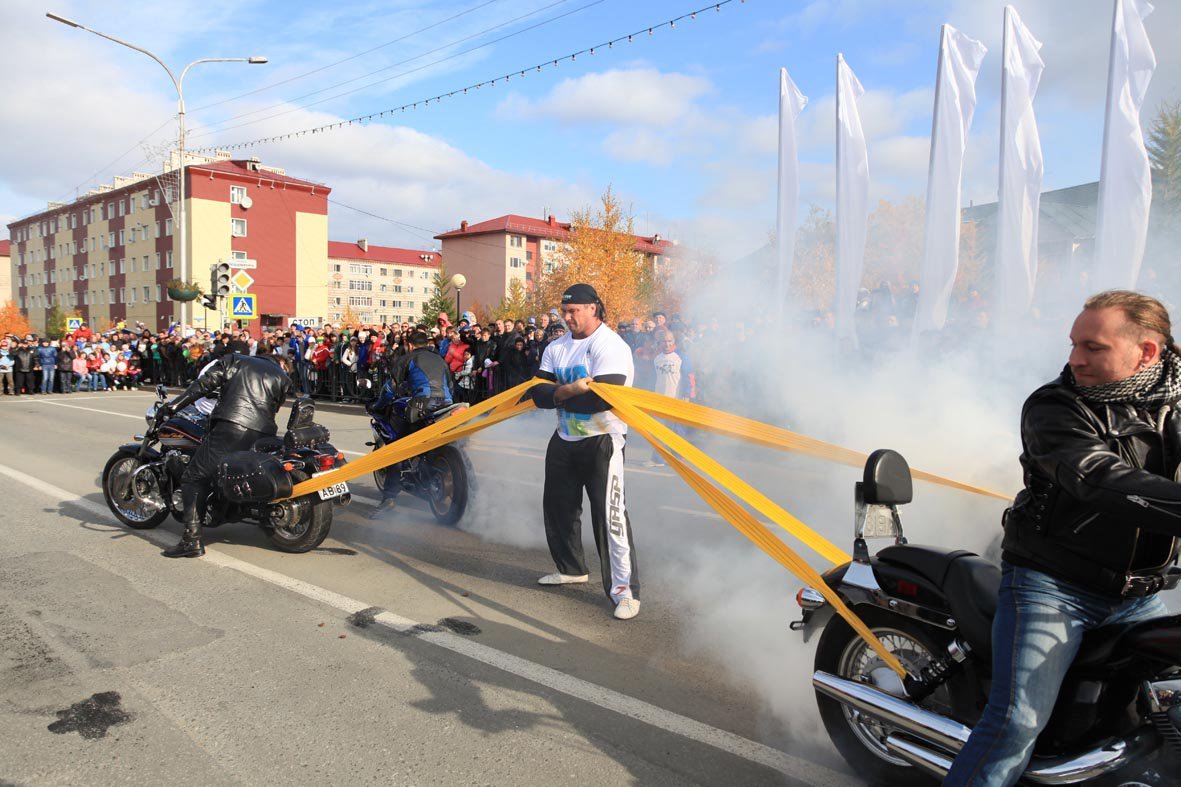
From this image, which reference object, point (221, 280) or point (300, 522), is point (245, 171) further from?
point (300, 522)

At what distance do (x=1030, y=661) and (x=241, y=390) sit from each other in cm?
541

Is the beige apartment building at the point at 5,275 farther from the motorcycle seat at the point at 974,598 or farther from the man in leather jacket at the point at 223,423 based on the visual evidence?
the motorcycle seat at the point at 974,598

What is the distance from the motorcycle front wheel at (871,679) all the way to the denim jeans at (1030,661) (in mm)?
362

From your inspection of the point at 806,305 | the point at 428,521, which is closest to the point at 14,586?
the point at 428,521

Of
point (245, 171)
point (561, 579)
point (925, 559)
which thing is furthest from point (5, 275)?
point (925, 559)

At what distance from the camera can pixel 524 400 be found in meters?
4.98

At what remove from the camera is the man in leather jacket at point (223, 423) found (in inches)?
232

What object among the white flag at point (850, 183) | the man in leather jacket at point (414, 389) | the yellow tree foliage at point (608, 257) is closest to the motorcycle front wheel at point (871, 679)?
the man in leather jacket at point (414, 389)

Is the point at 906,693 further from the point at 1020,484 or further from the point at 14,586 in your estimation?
the point at 14,586

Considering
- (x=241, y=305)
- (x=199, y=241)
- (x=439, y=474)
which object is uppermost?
(x=199, y=241)

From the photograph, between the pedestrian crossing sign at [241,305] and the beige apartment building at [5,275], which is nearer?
the pedestrian crossing sign at [241,305]

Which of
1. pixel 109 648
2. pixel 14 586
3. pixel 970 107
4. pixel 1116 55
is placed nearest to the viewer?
pixel 109 648

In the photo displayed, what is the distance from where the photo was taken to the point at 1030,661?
2.18 metres

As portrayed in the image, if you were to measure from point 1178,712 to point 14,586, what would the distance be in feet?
20.3
